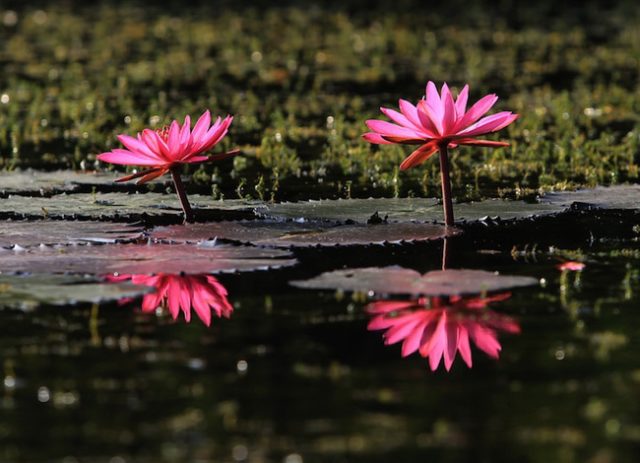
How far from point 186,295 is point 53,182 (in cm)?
278

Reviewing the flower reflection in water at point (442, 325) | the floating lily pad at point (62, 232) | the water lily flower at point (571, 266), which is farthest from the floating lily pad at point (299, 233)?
the flower reflection in water at point (442, 325)

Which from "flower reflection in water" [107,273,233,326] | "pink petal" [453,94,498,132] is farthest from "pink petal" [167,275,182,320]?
"pink petal" [453,94,498,132]

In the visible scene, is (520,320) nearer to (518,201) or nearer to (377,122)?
(377,122)

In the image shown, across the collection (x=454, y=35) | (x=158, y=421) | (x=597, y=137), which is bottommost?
(x=158, y=421)

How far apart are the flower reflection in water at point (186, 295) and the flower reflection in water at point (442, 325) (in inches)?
21.0

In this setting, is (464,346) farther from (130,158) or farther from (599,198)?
(599,198)

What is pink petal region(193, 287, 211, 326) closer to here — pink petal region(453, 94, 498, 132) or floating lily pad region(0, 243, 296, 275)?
floating lily pad region(0, 243, 296, 275)

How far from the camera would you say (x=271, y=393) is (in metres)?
4.00

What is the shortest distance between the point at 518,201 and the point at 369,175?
5.60 ft

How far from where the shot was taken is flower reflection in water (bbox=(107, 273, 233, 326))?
196 inches

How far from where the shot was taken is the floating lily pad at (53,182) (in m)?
7.58

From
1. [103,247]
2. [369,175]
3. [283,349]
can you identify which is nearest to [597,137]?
[369,175]

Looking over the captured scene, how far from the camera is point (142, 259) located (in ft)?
18.3

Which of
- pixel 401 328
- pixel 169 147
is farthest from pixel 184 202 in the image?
pixel 401 328
